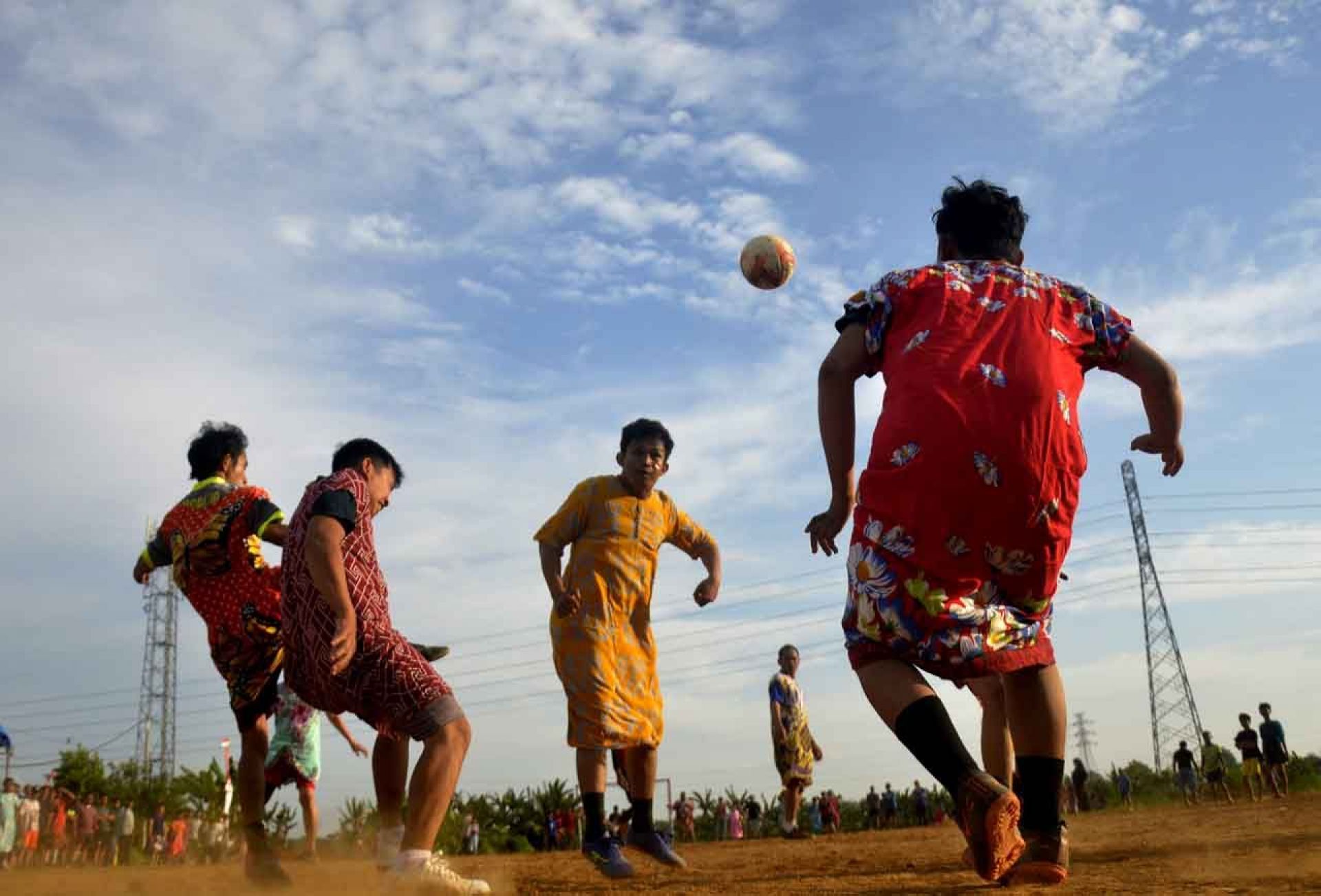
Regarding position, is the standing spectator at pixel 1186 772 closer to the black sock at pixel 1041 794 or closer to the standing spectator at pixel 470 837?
the standing spectator at pixel 470 837

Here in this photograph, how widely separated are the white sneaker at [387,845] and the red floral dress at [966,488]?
2094 mm

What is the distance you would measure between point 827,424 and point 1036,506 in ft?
2.16

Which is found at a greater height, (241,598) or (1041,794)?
(241,598)

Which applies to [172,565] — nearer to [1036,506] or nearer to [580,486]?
[580,486]

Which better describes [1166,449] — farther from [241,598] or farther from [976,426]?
[241,598]

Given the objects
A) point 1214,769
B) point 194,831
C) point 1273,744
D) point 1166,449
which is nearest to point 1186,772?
point 1214,769

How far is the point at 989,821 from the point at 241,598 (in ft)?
12.1

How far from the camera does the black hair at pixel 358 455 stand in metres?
4.68

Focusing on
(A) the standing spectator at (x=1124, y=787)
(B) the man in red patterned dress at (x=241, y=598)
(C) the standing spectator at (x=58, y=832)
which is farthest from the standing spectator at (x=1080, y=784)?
(B) the man in red patterned dress at (x=241, y=598)

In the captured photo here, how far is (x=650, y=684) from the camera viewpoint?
20.9 feet

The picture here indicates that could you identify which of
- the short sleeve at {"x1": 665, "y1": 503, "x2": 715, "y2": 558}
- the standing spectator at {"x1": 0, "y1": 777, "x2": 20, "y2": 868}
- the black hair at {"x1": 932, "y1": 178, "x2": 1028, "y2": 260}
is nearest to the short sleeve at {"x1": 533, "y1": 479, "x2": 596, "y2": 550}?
the short sleeve at {"x1": 665, "y1": 503, "x2": 715, "y2": 558}

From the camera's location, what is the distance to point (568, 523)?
640 centimetres

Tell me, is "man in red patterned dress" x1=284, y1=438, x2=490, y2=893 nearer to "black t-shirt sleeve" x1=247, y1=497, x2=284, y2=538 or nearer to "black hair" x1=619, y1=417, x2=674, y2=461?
"black t-shirt sleeve" x1=247, y1=497, x2=284, y2=538

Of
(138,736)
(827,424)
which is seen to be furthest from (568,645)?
(138,736)
